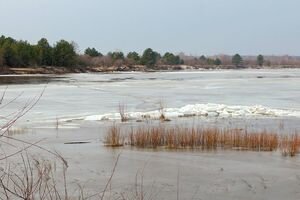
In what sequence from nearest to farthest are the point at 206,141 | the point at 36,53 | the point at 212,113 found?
the point at 206,141, the point at 212,113, the point at 36,53

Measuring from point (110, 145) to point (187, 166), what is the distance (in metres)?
3.16

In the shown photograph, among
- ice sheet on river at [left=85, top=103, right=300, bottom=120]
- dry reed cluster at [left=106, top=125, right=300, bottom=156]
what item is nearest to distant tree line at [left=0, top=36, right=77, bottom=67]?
ice sheet on river at [left=85, top=103, right=300, bottom=120]

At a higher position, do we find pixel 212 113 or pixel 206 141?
pixel 206 141

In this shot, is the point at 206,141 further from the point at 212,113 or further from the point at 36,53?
the point at 36,53

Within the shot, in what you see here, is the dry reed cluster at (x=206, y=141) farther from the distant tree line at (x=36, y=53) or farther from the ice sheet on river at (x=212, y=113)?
the distant tree line at (x=36, y=53)

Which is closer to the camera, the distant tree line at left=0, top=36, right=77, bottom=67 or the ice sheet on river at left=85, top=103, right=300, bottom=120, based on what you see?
the ice sheet on river at left=85, top=103, right=300, bottom=120

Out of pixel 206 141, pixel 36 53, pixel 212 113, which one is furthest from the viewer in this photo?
pixel 36 53

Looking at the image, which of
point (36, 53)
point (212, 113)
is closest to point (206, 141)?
point (212, 113)

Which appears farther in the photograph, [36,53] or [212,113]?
[36,53]

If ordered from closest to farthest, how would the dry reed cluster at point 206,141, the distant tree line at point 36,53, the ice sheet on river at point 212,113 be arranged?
the dry reed cluster at point 206,141
the ice sheet on river at point 212,113
the distant tree line at point 36,53

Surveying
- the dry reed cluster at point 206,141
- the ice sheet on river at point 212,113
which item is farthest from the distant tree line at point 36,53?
the dry reed cluster at point 206,141

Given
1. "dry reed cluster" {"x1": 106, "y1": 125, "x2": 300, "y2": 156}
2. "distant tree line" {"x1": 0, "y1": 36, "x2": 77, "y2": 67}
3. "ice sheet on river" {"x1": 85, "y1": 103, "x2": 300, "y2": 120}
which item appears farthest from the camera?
"distant tree line" {"x1": 0, "y1": 36, "x2": 77, "y2": 67}

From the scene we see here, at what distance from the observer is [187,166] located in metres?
10.4

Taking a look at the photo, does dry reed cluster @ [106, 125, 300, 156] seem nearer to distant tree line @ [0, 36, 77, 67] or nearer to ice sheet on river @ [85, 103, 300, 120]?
ice sheet on river @ [85, 103, 300, 120]
